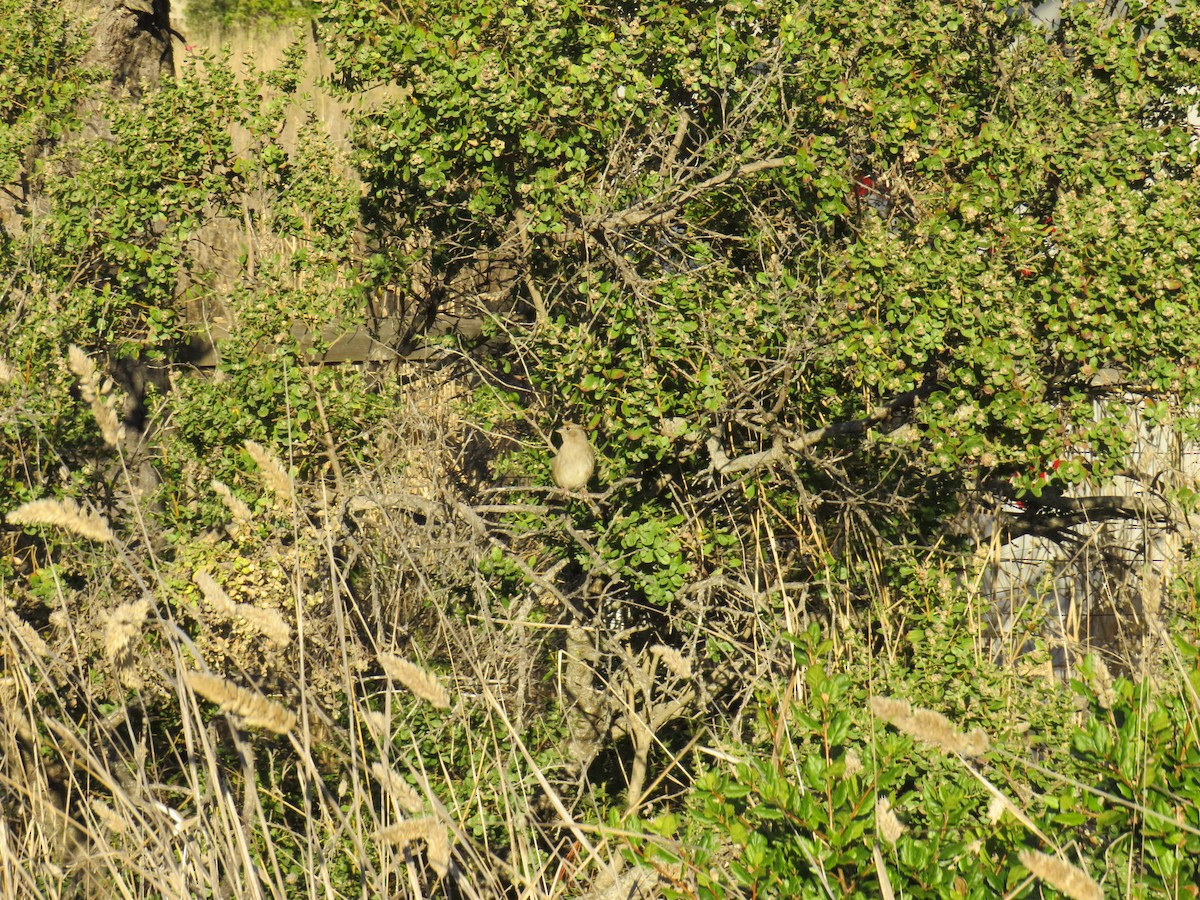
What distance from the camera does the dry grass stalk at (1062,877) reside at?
1612 millimetres

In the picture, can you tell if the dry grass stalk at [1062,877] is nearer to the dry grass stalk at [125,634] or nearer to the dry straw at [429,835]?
the dry straw at [429,835]

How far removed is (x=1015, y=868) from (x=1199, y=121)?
13.4ft

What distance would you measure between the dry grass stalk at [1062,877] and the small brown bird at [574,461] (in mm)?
2553

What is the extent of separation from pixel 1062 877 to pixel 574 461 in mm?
2595

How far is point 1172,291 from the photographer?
144 inches

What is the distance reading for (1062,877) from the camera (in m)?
1.64

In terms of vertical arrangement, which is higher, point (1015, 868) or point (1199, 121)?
point (1199, 121)

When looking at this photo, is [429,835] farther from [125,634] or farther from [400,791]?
[125,634]

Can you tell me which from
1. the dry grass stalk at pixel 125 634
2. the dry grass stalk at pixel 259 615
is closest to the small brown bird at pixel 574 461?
the dry grass stalk at pixel 125 634

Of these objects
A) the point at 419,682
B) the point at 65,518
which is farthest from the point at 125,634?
the point at 419,682

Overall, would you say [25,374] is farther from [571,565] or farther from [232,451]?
[571,565]

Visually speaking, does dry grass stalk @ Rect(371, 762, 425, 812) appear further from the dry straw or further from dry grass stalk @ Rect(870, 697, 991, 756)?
dry grass stalk @ Rect(870, 697, 991, 756)

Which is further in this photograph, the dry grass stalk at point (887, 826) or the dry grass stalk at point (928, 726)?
the dry grass stalk at point (887, 826)

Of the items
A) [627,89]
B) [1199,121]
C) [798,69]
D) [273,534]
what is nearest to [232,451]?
[273,534]
